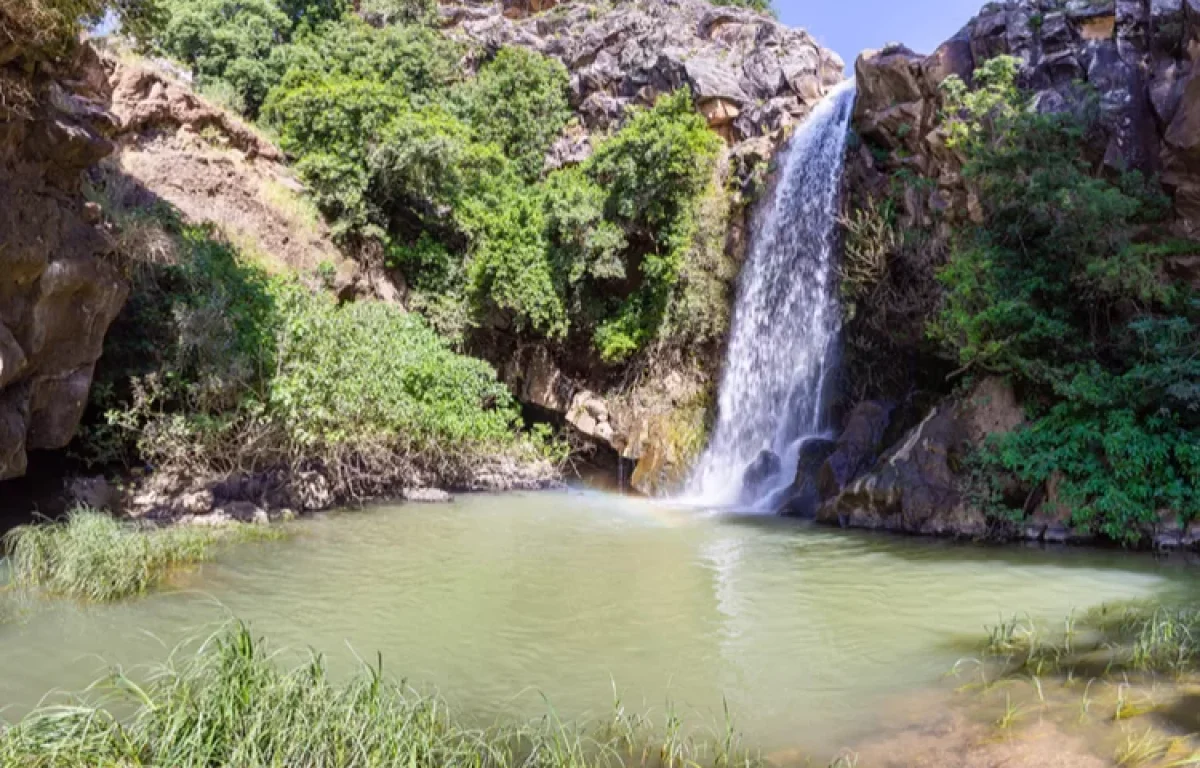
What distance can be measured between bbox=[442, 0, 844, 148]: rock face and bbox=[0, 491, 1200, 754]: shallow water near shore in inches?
570

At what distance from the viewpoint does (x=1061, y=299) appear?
11.6 meters

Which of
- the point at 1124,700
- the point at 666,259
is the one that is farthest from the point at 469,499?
the point at 1124,700

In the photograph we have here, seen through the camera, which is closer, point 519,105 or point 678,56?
point 678,56

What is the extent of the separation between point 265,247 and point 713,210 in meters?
10.8

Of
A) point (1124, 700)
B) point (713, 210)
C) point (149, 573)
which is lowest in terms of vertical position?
point (149, 573)

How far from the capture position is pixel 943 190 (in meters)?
14.1

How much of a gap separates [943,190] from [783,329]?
4373mm

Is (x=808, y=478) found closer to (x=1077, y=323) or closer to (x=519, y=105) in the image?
(x=1077, y=323)

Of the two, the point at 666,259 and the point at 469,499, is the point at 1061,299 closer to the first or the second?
the point at 666,259

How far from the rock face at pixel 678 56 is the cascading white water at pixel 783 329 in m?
3.43

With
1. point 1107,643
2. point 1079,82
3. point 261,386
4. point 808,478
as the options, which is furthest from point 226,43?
→ point 1107,643

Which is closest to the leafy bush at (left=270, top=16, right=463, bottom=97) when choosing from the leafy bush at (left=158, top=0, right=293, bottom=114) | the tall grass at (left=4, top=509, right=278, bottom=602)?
the leafy bush at (left=158, top=0, right=293, bottom=114)

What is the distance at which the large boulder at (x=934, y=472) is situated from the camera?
11.6 meters

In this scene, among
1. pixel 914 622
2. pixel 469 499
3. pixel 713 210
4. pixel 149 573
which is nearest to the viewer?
pixel 914 622
